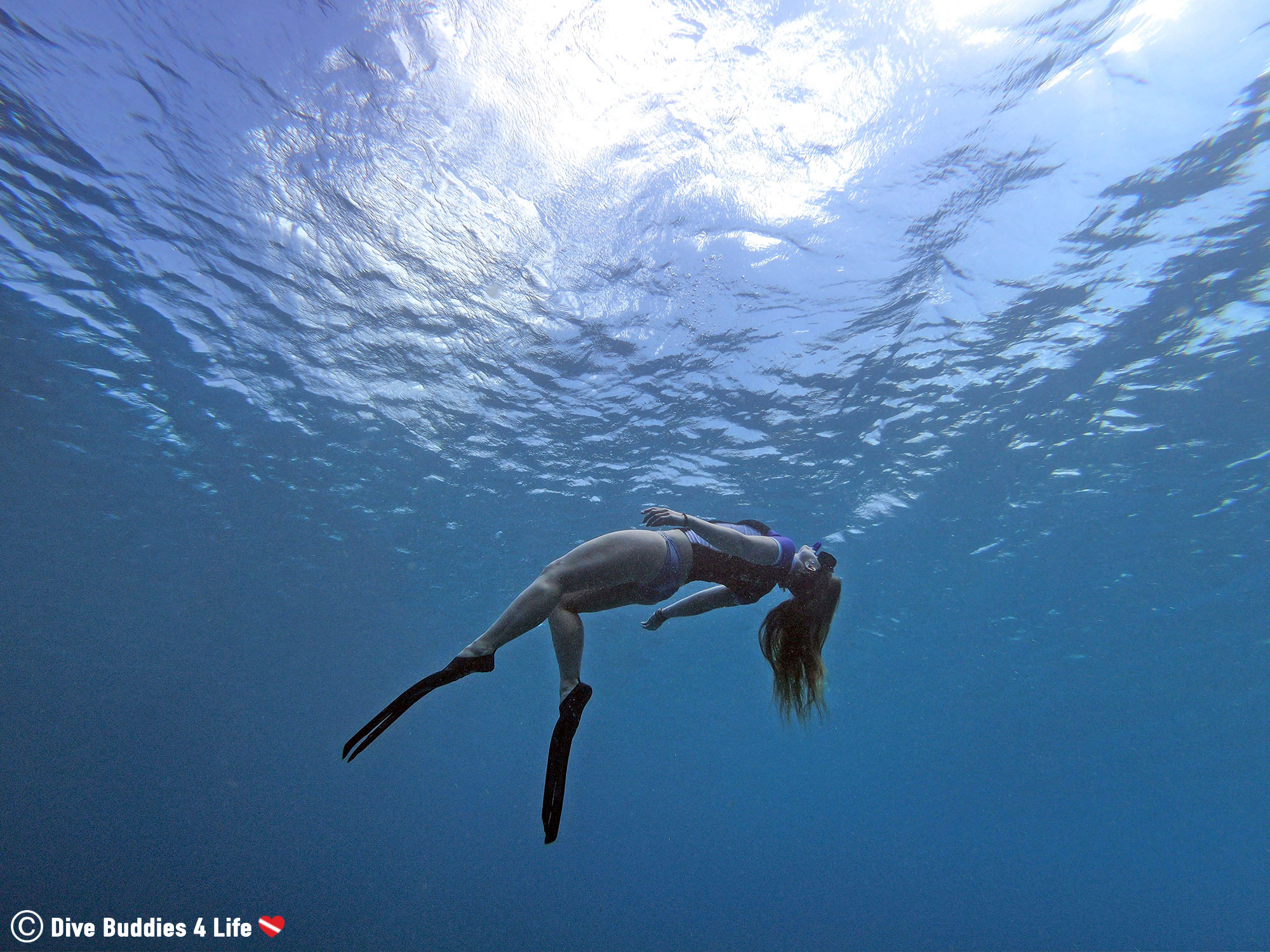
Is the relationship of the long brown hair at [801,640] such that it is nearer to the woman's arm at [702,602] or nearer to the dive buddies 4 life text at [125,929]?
the woman's arm at [702,602]

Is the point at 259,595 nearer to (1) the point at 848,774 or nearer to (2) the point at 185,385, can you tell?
(2) the point at 185,385

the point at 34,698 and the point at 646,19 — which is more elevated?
the point at 34,698

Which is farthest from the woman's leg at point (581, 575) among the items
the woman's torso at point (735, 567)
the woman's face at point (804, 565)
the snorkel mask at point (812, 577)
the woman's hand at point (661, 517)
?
the snorkel mask at point (812, 577)

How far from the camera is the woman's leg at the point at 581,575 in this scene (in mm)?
3430

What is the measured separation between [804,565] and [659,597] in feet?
3.82

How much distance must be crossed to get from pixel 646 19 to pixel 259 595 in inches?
1242

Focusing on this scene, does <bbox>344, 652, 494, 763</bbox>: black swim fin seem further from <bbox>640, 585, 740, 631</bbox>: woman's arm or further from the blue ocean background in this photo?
the blue ocean background

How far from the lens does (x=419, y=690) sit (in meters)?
3.05

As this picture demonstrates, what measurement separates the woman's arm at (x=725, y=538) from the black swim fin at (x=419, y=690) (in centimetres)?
126

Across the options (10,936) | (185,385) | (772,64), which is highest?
(185,385)

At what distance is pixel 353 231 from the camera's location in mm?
9961

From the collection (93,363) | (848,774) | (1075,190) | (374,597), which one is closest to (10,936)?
(374,597)

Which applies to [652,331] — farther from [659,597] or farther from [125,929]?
[125,929]

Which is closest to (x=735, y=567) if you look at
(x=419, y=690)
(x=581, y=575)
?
(x=581, y=575)
